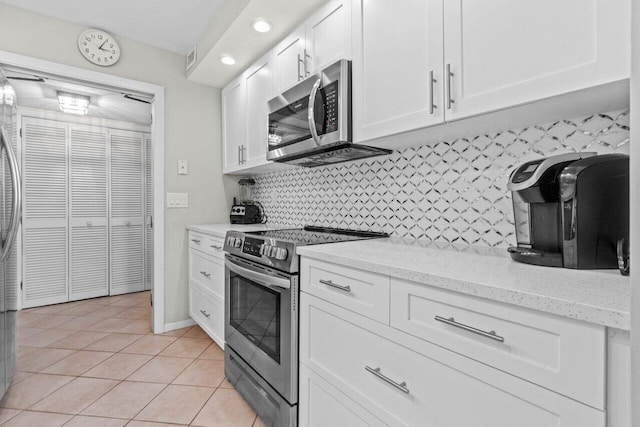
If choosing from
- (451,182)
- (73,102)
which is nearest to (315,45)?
(451,182)

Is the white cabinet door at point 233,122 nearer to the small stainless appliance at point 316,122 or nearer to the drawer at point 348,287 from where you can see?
the small stainless appliance at point 316,122

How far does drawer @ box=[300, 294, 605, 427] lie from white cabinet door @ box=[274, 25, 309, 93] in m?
1.35

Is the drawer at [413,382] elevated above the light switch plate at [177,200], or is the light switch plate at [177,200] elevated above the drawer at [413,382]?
the light switch plate at [177,200]

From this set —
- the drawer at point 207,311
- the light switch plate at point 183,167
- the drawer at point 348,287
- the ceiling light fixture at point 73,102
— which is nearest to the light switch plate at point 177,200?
the light switch plate at point 183,167

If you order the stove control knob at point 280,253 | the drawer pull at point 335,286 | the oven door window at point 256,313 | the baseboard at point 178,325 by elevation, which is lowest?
the baseboard at point 178,325

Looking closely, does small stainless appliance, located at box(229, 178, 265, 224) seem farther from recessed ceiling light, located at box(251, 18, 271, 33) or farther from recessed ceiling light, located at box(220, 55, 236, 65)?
recessed ceiling light, located at box(251, 18, 271, 33)

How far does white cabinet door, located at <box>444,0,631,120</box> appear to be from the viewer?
2.71 ft

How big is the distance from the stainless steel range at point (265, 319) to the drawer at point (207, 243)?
0.93 feet

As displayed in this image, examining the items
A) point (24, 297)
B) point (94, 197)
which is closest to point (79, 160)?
point (94, 197)

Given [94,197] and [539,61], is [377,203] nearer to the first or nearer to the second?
[539,61]

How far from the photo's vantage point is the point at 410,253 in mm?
1269

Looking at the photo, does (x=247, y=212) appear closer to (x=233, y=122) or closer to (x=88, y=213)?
(x=233, y=122)

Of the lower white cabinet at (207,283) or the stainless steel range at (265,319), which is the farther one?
the lower white cabinet at (207,283)

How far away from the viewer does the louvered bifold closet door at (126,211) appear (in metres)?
3.97
